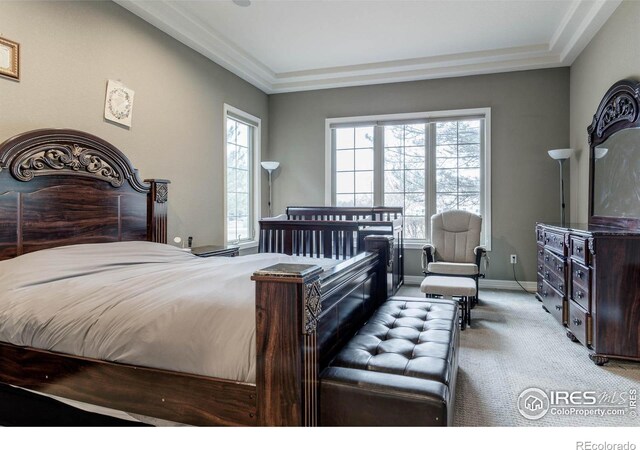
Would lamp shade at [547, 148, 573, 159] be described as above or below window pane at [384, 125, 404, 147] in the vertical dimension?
below

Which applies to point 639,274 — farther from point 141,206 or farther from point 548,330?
point 141,206

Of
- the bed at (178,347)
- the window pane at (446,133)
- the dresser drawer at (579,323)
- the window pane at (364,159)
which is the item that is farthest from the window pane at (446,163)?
the bed at (178,347)

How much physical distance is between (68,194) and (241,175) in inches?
113

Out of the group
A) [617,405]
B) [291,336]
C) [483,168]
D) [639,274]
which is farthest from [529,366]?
[483,168]

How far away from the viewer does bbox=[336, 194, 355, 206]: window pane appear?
5723mm

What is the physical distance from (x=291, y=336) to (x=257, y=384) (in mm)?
219

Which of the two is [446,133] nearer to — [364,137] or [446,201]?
[446,201]

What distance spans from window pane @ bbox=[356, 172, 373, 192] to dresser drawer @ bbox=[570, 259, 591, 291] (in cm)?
298

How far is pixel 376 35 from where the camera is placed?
169 inches

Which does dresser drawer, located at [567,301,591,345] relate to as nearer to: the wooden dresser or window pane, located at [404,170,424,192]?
the wooden dresser

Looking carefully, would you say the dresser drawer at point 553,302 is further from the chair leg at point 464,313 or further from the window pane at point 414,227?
the window pane at point 414,227

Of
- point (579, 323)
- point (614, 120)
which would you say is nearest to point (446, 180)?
point (614, 120)

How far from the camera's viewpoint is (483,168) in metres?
5.14

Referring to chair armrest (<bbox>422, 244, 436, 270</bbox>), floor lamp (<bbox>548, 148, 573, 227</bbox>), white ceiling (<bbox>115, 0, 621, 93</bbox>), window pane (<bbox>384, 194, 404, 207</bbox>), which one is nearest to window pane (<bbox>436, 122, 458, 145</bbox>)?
white ceiling (<bbox>115, 0, 621, 93</bbox>)
